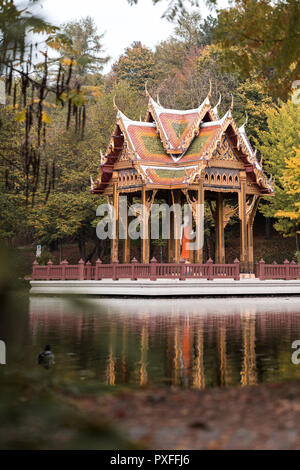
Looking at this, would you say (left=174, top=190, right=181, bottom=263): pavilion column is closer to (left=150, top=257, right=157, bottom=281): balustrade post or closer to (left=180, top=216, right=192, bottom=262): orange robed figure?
(left=180, top=216, right=192, bottom=262): orange robed figure

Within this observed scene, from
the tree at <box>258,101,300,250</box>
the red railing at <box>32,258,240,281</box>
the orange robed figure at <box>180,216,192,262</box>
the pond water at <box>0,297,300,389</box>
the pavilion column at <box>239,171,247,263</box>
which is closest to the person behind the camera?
the pond water at <box>0,297,300,389</box>

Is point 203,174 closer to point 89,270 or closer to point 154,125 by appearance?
point 154,125

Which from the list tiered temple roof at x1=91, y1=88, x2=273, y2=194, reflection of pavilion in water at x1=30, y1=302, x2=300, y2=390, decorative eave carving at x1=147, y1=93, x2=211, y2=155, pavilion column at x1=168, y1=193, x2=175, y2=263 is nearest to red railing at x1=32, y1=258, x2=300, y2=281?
pavilion column at x1=168, y1=193, x2=175, y2=263

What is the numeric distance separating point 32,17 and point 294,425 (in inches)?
150

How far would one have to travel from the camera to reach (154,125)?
114ft

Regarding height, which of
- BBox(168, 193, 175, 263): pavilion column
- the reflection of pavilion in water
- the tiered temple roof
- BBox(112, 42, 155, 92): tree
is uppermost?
BBox(112, 42, 155, 92): tree

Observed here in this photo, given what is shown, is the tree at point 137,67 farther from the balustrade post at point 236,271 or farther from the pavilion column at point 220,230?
the balustrade post at point 236,271

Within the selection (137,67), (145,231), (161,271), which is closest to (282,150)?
(145,231)

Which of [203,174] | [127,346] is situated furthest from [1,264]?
[203,174]

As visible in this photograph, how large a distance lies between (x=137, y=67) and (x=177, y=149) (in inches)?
1519

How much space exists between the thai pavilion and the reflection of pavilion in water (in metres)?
11.0

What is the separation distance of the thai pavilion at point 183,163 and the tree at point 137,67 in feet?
109

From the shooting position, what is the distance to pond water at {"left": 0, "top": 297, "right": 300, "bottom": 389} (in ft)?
14.2

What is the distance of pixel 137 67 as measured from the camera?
2714 inches
